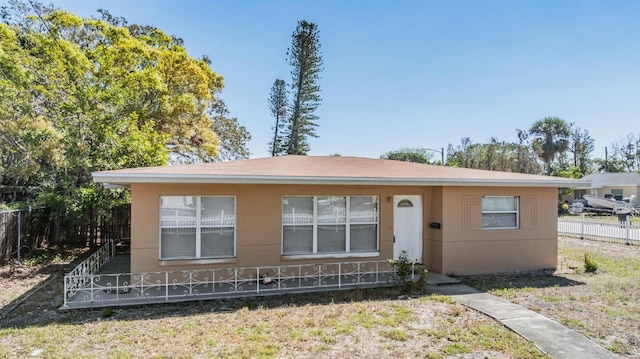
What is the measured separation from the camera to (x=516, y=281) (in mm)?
9211

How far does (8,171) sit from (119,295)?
11.9m

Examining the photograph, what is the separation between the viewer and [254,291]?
788 cm

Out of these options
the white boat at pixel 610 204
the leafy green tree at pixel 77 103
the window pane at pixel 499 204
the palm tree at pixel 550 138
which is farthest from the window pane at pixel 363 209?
the palm tree at pixel 550 138

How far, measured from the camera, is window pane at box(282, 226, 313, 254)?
9078 mm

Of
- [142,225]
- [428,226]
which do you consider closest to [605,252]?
[428,226]

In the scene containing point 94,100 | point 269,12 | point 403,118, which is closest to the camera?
point 94,100

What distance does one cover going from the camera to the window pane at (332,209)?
30.5 feet

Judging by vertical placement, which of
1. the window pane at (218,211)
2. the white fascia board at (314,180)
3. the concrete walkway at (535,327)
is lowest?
the concrete walkway at (535,327)

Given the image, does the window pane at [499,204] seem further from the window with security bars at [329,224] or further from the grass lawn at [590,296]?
the window with security bars at [329,224]

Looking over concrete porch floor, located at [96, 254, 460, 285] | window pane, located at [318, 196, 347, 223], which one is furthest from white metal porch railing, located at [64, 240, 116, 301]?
window pane, located at [318, 196, 347, 223]

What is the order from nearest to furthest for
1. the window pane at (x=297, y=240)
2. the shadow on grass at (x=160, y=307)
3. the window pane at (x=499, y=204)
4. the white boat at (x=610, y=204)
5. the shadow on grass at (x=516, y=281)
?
the shadow on grass at (x=160, y=307), the shadow on grass at (x=516, y=281), the window pane at (x=297, y=240), the window pane at (x=499, y=204), the white boat at (x=610, y=204)

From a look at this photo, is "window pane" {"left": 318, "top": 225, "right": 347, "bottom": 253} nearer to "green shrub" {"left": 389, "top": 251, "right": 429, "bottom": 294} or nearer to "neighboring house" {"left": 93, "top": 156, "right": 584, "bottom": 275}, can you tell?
"neighboring house" {"left": 93, "top": 156, "right": 584, "bottom": 275}

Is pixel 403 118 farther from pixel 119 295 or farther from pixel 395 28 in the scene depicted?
pixel 119 295

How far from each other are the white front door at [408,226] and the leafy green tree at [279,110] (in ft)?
74.7
